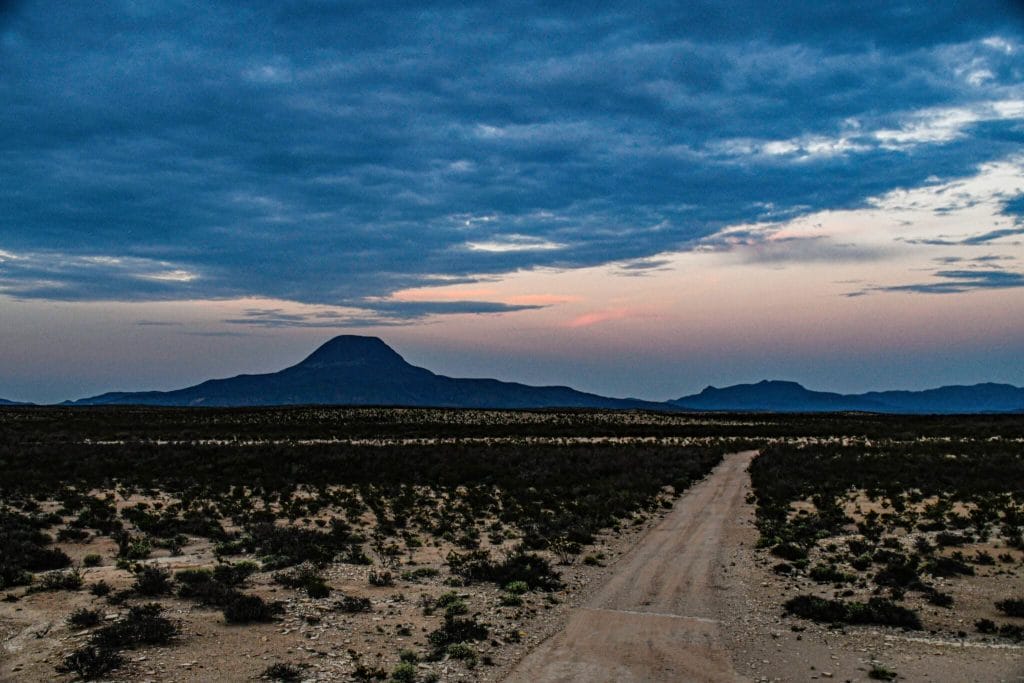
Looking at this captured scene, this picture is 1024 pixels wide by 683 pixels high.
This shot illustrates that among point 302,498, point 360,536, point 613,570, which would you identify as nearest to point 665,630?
point 613,570

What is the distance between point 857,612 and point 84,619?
15.5 meters

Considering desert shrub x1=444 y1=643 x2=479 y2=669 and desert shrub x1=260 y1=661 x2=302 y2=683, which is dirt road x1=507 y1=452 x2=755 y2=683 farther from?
desert shrub x1=260 y1=661 x2=302 y2=683

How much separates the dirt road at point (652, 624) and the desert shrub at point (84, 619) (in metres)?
8.20

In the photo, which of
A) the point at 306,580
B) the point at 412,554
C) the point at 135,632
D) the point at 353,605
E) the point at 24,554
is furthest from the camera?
the point at 412,554

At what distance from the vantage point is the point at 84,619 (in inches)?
464

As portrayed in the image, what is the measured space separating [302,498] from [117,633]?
1733 cm

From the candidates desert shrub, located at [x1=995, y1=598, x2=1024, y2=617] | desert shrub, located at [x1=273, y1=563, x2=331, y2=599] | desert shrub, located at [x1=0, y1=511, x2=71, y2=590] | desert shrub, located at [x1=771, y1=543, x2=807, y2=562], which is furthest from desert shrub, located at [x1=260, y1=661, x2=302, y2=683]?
desert shrub, located at [x1=995, y1=598, x2=1024, y2=617]

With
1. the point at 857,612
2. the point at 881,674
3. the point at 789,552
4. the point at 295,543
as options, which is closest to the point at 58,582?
the point at 295,543

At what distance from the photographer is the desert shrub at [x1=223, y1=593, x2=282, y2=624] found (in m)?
12.5

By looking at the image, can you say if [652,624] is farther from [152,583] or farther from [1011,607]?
[152,583]

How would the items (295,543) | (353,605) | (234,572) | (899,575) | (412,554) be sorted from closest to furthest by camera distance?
(353,605)
(899,575)
(234,572)
(412,554)
(295,543)

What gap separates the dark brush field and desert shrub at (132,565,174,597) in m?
0.07

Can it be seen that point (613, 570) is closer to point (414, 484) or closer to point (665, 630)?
point (665, 630)

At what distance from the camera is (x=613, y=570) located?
665 inches
